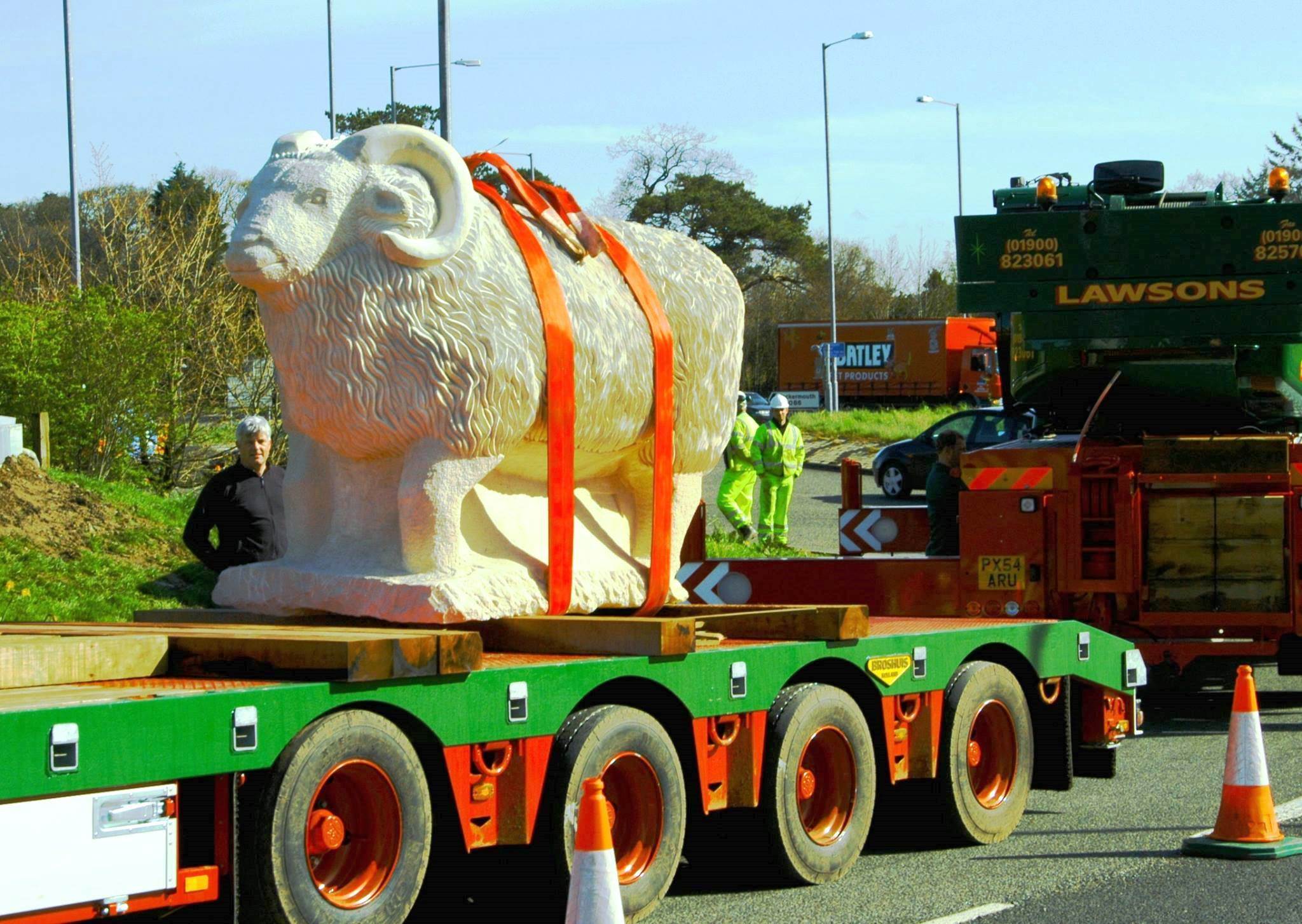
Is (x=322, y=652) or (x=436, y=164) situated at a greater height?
(x=436, y=164)

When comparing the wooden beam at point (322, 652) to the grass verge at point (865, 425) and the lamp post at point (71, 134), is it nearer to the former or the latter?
the lamp post at point (71, 134)

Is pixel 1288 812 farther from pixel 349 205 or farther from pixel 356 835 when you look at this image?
pixel 349 205

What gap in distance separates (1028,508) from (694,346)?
159 inches

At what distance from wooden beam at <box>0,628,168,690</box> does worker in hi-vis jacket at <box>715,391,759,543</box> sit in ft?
44.7

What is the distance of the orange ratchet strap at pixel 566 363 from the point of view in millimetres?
7297

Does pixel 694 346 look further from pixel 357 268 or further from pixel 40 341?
pixel 40 341

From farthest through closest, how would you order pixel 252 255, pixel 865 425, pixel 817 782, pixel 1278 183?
pixel 865 425 → pixel 1278 183 → pixel 817 782 → pixel 252 255

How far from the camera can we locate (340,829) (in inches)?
230

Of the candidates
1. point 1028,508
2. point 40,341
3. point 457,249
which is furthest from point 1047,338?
point 40,341

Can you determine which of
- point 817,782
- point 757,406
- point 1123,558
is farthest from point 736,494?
point 757,406

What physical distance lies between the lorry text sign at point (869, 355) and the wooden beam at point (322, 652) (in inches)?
1817

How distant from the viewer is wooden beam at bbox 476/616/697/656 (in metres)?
6.70

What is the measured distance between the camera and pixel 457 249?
276 inches

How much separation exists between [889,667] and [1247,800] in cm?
156
